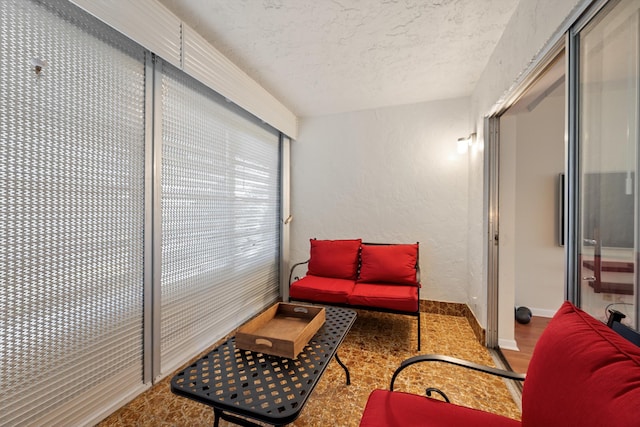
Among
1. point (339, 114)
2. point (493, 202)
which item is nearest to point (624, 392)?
point (493, 202)

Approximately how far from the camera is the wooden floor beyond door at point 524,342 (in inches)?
80.7

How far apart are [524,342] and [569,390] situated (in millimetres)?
2253

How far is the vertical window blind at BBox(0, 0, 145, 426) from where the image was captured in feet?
3.87

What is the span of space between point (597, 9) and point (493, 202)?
152 centimetres

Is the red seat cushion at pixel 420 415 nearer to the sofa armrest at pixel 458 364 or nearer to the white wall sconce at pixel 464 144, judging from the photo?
the sofa armrest at pixel 458 364

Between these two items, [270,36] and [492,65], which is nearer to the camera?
[270,36]

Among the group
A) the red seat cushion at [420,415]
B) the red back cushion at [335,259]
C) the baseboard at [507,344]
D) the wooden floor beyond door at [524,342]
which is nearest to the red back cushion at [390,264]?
the red back cushion at [335,259]

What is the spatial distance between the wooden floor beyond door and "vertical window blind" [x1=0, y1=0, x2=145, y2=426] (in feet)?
8.83

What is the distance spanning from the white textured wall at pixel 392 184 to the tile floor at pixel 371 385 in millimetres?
887

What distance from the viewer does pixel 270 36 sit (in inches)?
78.6

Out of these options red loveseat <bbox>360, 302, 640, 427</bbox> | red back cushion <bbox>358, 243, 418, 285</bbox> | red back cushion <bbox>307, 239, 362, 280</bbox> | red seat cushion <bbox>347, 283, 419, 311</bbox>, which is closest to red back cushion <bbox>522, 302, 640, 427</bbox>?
red loveseat <bbox>360, 302, 640, 427</bbox>

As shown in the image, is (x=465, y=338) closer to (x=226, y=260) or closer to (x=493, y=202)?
(x=493, y=202)

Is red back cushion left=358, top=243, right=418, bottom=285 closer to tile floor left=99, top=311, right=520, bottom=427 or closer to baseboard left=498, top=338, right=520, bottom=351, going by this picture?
tile floor left=99, top=311, right=520, bottom=427

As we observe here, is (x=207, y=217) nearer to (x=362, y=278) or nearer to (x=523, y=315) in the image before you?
(x=362, y=278)
